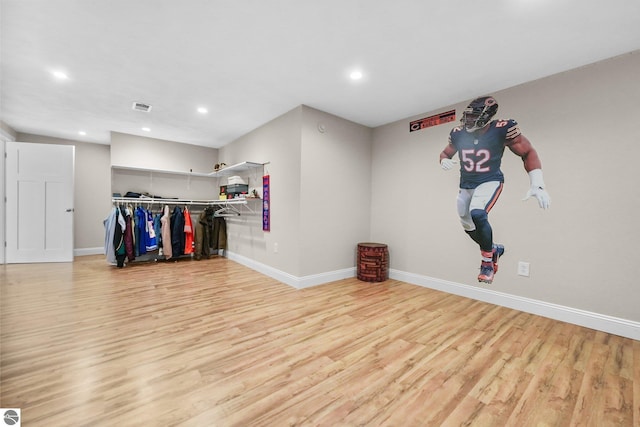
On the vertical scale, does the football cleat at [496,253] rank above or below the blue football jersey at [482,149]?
below

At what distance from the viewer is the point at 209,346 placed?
6.40 feet

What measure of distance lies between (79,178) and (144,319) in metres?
4.99

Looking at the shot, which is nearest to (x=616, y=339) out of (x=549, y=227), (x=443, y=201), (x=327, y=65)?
(x=549, y=227)

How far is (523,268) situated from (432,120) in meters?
2.11

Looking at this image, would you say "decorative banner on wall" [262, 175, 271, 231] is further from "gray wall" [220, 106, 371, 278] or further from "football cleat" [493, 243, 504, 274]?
"football cleat" [493, 243, 504, 274]

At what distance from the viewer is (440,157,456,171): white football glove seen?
3.28 metres

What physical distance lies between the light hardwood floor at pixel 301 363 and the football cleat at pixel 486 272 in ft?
0.96

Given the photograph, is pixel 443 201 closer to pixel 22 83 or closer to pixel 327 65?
pixel 327 65

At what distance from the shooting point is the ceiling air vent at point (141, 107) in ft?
11.3

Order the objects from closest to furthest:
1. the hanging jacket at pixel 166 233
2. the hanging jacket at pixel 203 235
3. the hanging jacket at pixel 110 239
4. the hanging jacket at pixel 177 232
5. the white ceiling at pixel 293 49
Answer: the white ceiling at pixel 293 49 < the hanging jacket at pixel 110 239 < the hanging jacket at pixel 166 233 < the hanging jacket at pixel 177 232 < the hanging jacket at pixel 203 235

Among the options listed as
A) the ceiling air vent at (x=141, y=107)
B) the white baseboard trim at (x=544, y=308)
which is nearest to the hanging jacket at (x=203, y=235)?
the ceiling air vent at (x=141, y=107)

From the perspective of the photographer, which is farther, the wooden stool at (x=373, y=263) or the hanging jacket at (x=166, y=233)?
the hanging jacket at (x=166, y=233)

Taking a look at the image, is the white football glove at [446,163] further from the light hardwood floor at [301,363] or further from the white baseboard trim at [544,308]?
the light hardwood floor at [301,363]

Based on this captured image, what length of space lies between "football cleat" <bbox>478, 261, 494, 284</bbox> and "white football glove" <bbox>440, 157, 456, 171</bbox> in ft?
4.08
